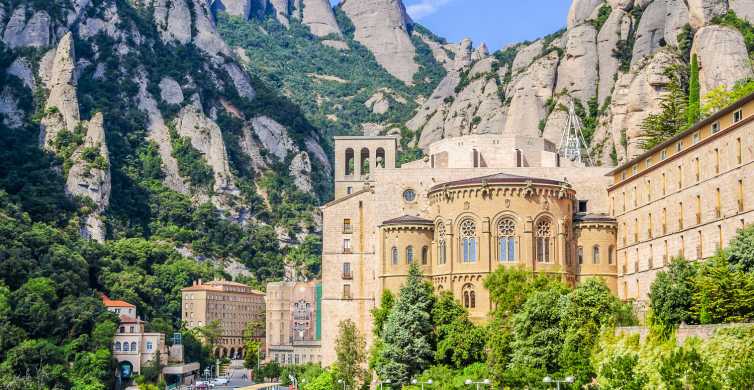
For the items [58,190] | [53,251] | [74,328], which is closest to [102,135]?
[58,190]

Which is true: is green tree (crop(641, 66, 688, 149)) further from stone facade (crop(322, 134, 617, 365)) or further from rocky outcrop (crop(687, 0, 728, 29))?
stone facade (crop(322, 134, 617, 365))

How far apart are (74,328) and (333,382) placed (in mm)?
44810

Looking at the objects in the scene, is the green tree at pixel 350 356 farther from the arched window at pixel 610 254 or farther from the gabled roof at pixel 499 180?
the arched window at pixel 610 254

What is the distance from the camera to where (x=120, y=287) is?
542ft

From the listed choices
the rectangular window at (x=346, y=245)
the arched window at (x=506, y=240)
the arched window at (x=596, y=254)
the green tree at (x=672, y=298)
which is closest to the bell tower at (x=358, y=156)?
the rectangular window at (x=346, y=245)

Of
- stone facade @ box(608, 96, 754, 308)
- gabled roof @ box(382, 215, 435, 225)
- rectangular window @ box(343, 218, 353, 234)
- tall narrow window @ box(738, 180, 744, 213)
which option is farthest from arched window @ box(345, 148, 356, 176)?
tall narrow window @ box(738, 180, 744, 213)

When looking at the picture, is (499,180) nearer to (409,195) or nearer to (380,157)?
(409,195)

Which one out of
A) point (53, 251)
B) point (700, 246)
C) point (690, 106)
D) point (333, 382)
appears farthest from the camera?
point (53, 251)

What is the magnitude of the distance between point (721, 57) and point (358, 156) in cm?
3981

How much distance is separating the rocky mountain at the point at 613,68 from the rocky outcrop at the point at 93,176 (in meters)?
60.4

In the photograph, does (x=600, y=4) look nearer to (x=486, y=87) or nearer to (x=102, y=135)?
(x=486, y=87)

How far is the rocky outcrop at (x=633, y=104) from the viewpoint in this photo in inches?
5133

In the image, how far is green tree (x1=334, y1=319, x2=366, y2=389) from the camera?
91375 millimetres

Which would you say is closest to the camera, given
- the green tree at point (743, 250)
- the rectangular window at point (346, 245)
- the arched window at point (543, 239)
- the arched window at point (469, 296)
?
the green tree at point (743, 250)
